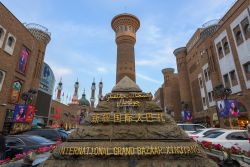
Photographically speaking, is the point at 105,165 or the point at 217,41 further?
the point at 217,41

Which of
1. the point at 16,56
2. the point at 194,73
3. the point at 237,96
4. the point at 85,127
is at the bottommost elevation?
the point at 85,127

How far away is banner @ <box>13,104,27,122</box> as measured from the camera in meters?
18.5

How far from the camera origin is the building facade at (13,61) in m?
18.5

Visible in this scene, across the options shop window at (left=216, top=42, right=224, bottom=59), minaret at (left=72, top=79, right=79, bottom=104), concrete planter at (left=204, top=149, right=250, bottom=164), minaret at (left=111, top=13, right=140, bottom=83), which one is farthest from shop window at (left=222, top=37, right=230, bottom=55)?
minaret at (left=72, top=79, right=79, bottom=104)

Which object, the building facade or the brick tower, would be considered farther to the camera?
the brick tower

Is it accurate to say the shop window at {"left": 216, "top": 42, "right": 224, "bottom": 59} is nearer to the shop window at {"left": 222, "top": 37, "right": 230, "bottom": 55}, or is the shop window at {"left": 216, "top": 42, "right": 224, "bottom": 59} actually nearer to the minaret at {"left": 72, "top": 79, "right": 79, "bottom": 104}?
the shop window at {"left": 222, "top": 37, "right": 230, "bottom": 55}

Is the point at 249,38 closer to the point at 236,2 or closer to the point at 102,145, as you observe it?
the point at 236,2

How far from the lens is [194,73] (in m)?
34.6

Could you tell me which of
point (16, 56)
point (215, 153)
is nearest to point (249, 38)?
point (215, 153)

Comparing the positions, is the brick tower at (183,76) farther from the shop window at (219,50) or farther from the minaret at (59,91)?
the minaret at (59,91)

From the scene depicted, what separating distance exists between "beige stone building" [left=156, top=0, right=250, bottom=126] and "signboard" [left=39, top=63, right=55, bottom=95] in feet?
95.7

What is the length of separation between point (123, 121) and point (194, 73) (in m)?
33.5

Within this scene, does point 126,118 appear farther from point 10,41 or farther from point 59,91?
point 59,91

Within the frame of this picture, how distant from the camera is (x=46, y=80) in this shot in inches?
1362
